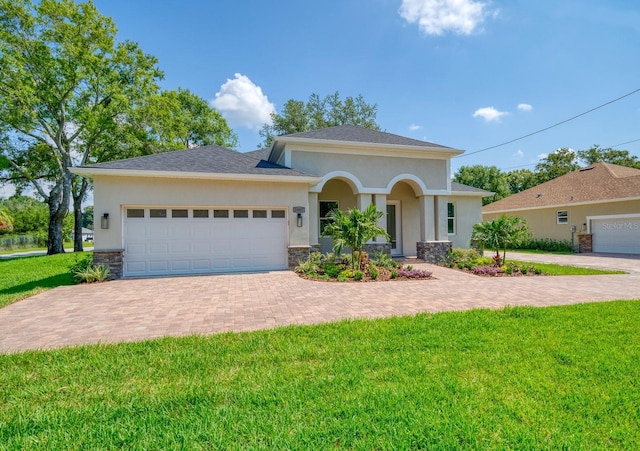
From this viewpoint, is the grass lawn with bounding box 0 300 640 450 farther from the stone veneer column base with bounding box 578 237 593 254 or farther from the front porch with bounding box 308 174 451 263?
the stone veneer column base with bounding box 578 237 593 254

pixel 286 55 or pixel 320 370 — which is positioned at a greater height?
pixel 286 55

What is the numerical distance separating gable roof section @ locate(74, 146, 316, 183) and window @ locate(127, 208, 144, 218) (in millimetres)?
1224

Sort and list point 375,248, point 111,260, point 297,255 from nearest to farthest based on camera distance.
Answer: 1. point 111,260
2. point 297,255
3. point 375,248

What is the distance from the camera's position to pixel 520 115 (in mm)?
20297

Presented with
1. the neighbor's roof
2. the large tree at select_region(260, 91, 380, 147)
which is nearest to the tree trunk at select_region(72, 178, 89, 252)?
the large tree at select_region(260, 91, 380, 147)

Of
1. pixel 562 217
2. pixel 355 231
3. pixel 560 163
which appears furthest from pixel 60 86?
pixel 560 163

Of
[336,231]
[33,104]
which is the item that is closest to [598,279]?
[336,231]

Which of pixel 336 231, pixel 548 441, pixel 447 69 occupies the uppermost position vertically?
pixel 447 69

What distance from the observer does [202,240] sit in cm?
1099

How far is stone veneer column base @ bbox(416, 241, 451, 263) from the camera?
549 inches

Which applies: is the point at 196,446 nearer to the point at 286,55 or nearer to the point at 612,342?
the point at 612,342

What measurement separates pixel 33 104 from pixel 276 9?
18.3m

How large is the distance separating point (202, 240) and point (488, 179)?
1591 inches

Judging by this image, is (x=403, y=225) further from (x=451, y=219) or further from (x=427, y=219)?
(x=451, y=219)
